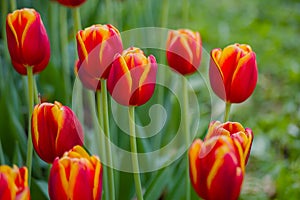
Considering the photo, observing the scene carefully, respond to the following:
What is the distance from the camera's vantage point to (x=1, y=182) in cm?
75

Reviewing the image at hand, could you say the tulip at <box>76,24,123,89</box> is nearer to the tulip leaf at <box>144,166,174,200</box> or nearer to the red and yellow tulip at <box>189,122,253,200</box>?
the red and yellow tulip at <box>189,122,253,200</box>

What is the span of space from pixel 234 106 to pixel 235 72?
4.48 ft

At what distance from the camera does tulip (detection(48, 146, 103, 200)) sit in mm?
813

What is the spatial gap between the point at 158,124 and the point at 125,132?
0.52 ft

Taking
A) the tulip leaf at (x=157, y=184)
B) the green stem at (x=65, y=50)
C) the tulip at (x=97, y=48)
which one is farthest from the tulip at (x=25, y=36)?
the green stem at (x=65, y=50)

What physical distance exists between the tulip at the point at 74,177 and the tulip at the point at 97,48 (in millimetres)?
233

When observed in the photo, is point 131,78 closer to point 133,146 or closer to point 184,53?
point 133,146

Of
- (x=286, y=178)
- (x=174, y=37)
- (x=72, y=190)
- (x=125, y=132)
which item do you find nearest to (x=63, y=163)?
(x=72, y=190)

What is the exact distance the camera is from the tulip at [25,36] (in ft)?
3.56

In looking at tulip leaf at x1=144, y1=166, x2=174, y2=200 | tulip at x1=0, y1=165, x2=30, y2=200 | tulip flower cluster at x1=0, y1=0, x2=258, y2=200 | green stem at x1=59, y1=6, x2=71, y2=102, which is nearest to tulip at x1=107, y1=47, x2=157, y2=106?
tulip flower cluster at x1=0, y1=0, x2=258, y2=200

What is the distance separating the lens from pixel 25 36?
108 cm

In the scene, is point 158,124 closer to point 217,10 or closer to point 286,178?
point 286,178

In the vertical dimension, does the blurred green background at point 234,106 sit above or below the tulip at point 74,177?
below

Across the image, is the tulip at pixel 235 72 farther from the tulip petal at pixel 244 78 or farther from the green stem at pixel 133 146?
the green stem at pixel 133 146
